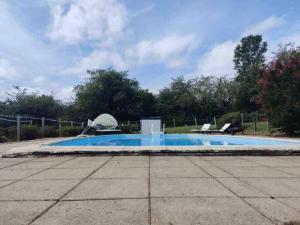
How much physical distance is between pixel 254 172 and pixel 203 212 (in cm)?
259

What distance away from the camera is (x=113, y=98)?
118 ft

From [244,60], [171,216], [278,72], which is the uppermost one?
[244,60]

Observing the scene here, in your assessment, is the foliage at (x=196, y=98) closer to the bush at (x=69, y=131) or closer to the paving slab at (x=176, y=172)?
the bush at (x=69, y=131)

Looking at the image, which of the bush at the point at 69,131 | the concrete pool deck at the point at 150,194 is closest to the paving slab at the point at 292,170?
the concrete pool deck at the point at 150,194

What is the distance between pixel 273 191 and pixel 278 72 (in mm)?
12832


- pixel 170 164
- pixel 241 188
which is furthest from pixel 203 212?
pixel 170 164

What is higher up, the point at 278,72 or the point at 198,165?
the point at 278,72

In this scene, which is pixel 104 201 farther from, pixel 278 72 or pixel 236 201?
pixel 278 72

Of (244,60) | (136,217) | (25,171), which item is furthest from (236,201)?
(244,60)

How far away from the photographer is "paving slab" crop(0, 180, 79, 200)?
369 cm

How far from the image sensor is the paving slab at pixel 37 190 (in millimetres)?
3688

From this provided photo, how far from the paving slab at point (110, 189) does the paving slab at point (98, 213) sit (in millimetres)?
233

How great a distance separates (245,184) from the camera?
4.31 meters

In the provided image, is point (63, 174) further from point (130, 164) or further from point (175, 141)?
point (175, 141)
